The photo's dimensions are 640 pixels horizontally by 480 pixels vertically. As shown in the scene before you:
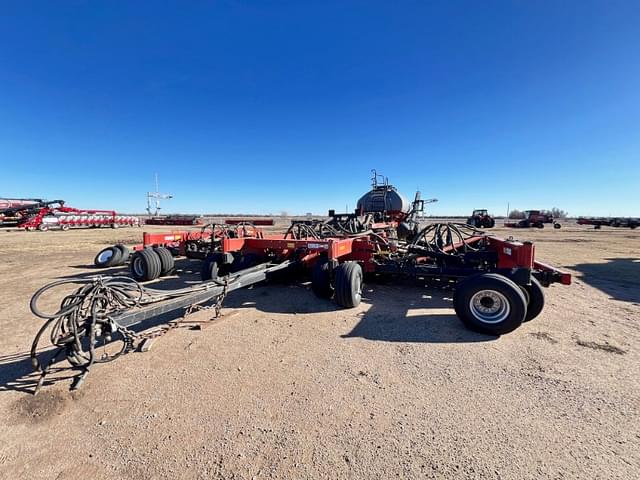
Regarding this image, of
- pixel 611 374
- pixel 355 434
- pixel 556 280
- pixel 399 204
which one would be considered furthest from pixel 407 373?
pixel 399 204

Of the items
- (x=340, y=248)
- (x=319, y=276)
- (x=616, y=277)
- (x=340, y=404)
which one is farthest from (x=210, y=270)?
(x=616, y=277)

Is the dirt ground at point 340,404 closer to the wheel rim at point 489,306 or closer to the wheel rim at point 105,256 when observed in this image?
the wheel rim at point 489,306

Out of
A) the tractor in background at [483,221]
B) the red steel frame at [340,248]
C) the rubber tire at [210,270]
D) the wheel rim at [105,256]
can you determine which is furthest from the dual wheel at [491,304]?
the tractor in background at [483,221]

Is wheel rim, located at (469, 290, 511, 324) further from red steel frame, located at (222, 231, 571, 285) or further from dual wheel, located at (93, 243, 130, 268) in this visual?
dual wheel, located at (93, 243, 130, 268)

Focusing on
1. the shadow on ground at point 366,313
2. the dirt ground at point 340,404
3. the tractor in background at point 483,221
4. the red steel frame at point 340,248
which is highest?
the tractor in background at point 483,221

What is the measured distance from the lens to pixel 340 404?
97.2 inches

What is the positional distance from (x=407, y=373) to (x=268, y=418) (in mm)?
1426

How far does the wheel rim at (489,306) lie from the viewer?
3752mm

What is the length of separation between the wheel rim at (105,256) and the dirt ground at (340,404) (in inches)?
184

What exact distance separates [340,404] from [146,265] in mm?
5913

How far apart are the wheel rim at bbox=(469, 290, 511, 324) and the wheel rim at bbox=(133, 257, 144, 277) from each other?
22.3 ft

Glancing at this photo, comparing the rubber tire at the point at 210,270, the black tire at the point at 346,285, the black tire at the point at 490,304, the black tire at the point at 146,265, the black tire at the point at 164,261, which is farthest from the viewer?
the black tire at the point at 164,261

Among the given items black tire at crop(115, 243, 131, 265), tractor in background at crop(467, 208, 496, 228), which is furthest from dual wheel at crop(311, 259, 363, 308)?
tractor in background at crop(467, 208, 496, 228)

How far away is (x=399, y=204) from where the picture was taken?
1438 centimetres
